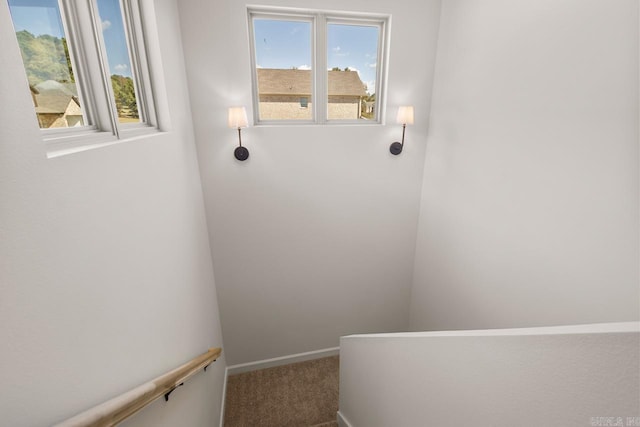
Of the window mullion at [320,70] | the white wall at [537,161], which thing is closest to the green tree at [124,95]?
the window mullion at [320,70]

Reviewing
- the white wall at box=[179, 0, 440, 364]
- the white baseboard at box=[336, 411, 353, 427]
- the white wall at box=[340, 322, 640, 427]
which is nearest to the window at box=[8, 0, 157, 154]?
the white wall at box=[179, 0, 440, 364]

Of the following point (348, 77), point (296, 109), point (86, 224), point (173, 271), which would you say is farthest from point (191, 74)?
point (86, 224)

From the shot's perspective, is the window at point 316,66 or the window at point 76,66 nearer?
the window at point 76,66

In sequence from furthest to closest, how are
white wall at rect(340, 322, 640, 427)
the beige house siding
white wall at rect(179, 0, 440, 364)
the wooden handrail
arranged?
1. the beige house siding
2. white wall at rect(179, 0, 440, 364)
3. the wooden handrail
4. white wall at rect(340, 322, 640, 427)

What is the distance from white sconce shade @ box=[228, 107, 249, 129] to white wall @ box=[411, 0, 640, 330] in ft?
6.12

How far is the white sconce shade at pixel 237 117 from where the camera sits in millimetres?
2410

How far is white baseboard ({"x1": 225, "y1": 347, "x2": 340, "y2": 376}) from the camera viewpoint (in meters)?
3.31

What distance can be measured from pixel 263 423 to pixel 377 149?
2.96 metres

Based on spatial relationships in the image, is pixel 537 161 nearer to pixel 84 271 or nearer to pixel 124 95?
pixel 84 271

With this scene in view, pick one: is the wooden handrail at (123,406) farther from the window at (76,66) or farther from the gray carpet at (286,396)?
the gray carpet at (286,396)

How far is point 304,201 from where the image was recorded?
2.94m

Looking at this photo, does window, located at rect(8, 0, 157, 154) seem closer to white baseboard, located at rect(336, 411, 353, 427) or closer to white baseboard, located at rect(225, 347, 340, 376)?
white baseboard, located at rect(336, 411, 353, 427)

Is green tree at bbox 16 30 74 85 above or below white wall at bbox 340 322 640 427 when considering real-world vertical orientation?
above

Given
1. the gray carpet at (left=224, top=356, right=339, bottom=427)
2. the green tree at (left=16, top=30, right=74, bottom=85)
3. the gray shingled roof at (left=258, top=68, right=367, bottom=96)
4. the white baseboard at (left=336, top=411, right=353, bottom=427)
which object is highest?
the gray shingled roof at (left=258, top=68, right=367, bottom=96)
